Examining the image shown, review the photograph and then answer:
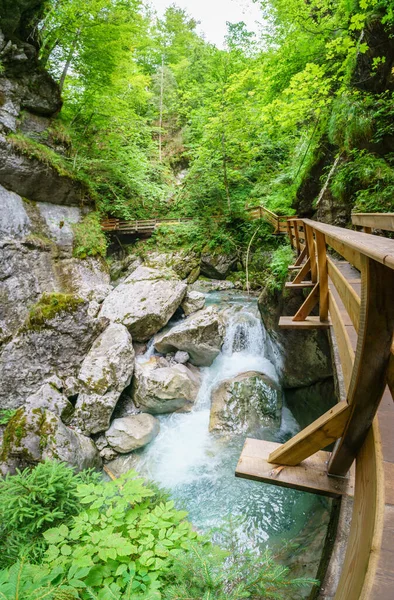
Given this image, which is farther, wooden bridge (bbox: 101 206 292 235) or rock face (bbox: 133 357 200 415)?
wooden bridge (bbox: 101 206 292 235)

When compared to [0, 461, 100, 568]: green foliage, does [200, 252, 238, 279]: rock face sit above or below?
above

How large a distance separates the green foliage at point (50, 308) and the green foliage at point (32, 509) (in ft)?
16.4

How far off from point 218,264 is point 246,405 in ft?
27.1

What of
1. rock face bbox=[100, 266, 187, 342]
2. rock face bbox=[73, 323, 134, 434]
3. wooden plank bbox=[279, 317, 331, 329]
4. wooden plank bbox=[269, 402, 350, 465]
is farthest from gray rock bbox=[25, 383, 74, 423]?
wooden plank bbox=[269, 402, 350, 465]

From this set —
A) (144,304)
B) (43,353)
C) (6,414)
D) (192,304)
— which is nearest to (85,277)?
(144,304)

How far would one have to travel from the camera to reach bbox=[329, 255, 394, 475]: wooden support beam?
2.94ft

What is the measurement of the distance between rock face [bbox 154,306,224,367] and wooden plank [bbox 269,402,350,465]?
21.1 feet

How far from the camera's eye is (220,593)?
1.74 m

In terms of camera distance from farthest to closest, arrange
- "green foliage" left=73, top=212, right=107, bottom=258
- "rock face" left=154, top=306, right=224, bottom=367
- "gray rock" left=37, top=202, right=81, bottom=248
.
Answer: "green foliage" left=73, top=212, right=107, bottom=258 < "gray rock" left=37, top=202, right=81, bottom=248 < "rock face" left=154, top=306, right=224, bottom=367

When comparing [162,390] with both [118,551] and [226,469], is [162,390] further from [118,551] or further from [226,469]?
[118,551]

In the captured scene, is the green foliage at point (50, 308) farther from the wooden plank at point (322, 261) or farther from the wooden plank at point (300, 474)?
A: the wooden plank at point (300, 474)

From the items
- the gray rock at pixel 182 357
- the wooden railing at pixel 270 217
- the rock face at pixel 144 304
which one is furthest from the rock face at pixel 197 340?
the wooden railing at pixel 270 217

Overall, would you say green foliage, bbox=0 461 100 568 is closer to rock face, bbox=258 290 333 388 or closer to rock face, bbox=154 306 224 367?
rock face, bbox=258 290 333 388

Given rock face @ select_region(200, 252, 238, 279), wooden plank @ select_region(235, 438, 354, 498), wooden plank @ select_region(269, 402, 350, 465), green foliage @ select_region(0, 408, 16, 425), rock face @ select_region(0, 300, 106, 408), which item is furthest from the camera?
rock face @ select_region(200, 252, 238, 279)
